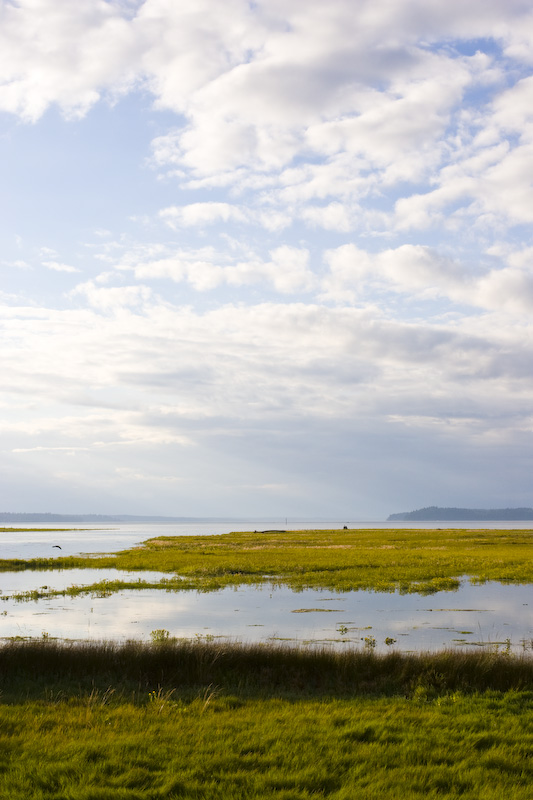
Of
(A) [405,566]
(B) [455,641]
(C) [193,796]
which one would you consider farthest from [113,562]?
(C) [193,796]

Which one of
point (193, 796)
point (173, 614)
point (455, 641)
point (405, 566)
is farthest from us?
point (405, 566)

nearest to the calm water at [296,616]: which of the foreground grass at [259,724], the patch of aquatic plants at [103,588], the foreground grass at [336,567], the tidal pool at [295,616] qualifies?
the tidal pool at [295,616]

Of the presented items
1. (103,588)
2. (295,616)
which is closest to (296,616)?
(295,616)

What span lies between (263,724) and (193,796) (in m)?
3.52

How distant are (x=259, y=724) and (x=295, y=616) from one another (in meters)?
20.8

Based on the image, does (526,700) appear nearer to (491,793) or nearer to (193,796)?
(491,793)

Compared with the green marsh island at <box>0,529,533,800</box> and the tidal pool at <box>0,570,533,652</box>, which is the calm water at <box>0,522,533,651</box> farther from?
the green marsh island at <box>0,529,533,800</box>

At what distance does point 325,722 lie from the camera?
12.4m

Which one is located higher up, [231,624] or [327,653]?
[327,653]

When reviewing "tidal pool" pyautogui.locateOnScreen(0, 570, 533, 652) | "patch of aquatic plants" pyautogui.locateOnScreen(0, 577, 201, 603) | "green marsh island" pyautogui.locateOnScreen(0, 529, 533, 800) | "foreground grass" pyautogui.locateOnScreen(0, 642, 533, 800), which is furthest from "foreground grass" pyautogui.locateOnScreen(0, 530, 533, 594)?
A: "foreground grass" pyautogui.locateOnScreen(0, 642, 533, 800)

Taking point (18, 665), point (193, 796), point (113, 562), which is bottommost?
point (113, 562)

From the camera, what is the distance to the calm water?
2714 cm

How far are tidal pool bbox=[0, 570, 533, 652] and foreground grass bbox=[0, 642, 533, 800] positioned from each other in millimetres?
7029

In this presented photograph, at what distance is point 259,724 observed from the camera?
12281 millimetres
